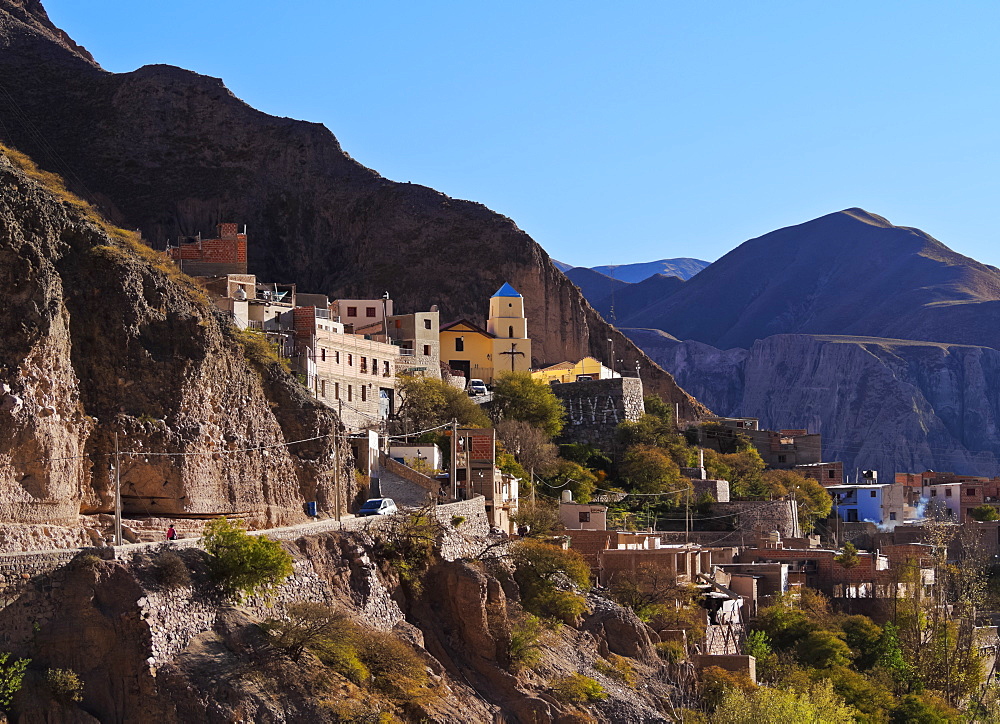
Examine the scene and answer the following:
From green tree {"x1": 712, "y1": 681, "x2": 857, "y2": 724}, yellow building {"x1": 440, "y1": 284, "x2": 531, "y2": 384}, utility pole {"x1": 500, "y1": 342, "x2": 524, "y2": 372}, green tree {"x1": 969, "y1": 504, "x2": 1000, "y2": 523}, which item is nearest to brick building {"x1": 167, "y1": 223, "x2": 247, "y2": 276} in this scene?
yellow building {"x1": 440, "y1": 284, "x2": 531, "y2": 384}

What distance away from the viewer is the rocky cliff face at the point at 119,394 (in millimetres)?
33062

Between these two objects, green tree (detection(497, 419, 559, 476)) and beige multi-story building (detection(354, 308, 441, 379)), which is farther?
beige multi-story building (detection(354, 308, 441, 379))

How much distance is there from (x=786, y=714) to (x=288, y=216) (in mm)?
70815

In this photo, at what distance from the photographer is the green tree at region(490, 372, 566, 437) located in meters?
73.1

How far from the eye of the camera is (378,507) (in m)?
42.8

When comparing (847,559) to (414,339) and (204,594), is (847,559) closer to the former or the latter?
(414,339)

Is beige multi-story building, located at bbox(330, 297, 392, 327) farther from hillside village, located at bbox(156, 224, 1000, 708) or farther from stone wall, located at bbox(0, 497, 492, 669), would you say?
stone wall, located at bbox(0, 497, 492, 669)

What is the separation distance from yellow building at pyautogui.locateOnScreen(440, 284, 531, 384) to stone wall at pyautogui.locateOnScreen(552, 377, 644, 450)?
3.76m

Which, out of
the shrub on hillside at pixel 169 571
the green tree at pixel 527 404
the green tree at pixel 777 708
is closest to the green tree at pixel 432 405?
the green tree at pixel 527 404

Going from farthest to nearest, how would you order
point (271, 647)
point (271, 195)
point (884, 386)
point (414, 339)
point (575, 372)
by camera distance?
point (884, 386) < point (271, 195) < point (575, 372) < point (414, 339) < point (271, 647)

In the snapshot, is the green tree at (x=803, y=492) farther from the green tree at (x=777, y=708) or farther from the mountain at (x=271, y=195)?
the green tree at (x=777, y=708)

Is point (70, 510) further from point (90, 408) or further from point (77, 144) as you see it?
point (77, 144)

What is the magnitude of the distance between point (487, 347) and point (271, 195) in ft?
103

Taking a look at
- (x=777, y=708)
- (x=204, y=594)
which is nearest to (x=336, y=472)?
(x=204, y=594)
